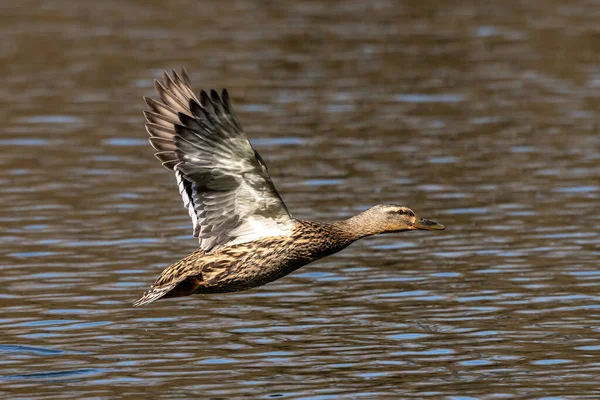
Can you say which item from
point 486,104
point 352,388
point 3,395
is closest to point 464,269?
point 352,388

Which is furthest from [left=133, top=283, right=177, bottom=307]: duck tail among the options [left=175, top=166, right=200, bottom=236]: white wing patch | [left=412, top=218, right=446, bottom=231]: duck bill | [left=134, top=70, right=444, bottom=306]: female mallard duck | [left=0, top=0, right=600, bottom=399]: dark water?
[left=412, top=218, right=446, bottom=231]: duck bill

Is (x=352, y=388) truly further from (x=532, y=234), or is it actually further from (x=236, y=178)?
(x=532, y=234)

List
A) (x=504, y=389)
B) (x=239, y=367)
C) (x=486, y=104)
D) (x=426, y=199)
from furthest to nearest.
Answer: (x=486, y=104)
(x=426, y=199)
(x=239, y=367)
(x=504, y=389)

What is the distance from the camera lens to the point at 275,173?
15.6 m

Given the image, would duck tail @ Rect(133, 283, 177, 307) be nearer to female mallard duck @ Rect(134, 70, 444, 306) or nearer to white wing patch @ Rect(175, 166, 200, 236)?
female mallard duck @ Rect(134, 70, 444, 306)

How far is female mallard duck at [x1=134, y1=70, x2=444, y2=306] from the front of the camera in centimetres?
916

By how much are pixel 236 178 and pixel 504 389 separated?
2355 mm

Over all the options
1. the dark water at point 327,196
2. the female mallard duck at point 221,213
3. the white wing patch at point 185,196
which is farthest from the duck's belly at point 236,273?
the dark water at point 327,196

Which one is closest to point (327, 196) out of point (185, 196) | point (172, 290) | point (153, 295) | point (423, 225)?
point (423, 225)

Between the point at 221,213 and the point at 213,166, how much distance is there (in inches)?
20.7

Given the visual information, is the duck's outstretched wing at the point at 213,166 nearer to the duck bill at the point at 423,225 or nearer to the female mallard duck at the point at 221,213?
the female mallard duck at the point at 221,213

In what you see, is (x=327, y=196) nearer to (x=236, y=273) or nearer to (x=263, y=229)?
(x=263, y=229)

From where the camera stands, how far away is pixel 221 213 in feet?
31.6

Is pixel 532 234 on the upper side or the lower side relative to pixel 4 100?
lower
